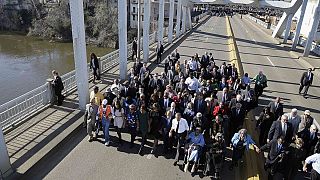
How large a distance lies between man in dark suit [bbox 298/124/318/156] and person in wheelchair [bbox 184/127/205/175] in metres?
2.59

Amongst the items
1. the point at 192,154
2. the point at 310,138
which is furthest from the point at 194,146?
the point at 310,138

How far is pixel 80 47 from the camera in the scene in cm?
926

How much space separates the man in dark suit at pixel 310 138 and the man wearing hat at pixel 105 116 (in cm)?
510

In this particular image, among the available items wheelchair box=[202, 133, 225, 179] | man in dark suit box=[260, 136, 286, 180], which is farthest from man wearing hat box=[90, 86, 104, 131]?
man in dark suit box=[260, 136, 286, 180]

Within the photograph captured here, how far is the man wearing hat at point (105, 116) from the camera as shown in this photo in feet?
26.0

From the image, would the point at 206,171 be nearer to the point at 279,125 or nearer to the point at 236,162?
the point at 236,162

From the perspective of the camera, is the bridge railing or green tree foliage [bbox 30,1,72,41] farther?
green tree foliage [bbox 30,1,72,41]

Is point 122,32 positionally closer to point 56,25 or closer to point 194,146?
point 194,146

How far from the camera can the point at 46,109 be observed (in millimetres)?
9859

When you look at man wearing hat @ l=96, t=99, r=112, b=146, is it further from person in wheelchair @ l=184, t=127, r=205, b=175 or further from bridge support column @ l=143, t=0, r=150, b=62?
bridge support column @ l=143, t=0, r=150, b=62

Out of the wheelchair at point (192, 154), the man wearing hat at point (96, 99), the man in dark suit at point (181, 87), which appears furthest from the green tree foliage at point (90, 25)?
the wheelchair at point (192, 154)

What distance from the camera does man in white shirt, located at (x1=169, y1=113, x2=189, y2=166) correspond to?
7.28 metres

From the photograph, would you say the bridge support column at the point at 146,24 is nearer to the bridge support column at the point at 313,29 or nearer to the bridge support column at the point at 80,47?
the bridge support column at the point at 80,47

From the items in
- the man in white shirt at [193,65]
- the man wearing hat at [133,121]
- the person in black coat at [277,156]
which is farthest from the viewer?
the man in white shirt at [193,65]
